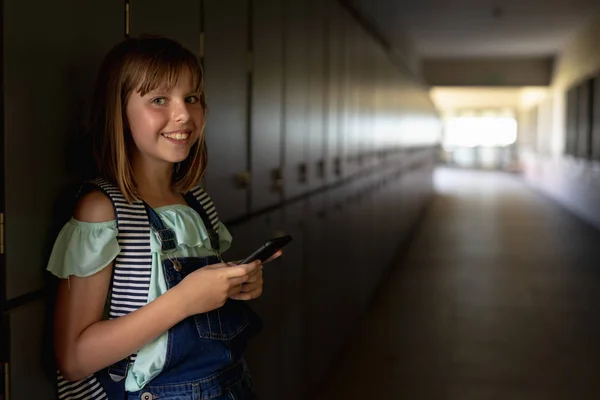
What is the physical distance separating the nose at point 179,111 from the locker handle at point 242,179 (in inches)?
38.6

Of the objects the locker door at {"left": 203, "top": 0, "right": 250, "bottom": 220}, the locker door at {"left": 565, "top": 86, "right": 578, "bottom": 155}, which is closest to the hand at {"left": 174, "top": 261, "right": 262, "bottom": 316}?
the locker door at {"left": 203, "top": 0, "right": 250, "bottom": 220}

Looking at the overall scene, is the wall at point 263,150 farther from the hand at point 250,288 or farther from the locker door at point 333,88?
the hand at point 250,288

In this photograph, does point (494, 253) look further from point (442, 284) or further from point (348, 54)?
point (348, 54)

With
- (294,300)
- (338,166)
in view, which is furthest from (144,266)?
(338,166)

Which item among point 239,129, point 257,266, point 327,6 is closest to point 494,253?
point 327,6

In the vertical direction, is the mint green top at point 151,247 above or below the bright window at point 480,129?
below

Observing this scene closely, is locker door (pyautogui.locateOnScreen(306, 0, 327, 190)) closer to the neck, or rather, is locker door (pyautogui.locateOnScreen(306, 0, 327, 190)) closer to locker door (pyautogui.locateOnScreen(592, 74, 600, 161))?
the neck

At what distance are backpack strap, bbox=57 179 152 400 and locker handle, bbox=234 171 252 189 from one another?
3.37ft

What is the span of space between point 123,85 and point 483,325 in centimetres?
458

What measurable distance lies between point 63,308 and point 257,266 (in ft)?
1.14

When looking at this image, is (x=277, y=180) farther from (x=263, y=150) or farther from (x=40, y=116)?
(x=40, y=116)

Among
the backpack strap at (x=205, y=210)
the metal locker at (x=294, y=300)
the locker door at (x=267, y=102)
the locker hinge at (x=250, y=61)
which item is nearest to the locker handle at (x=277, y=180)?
the locker door at (x=267, y=102)

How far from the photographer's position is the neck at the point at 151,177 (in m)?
1.48

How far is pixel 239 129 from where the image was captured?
2.44 metres
